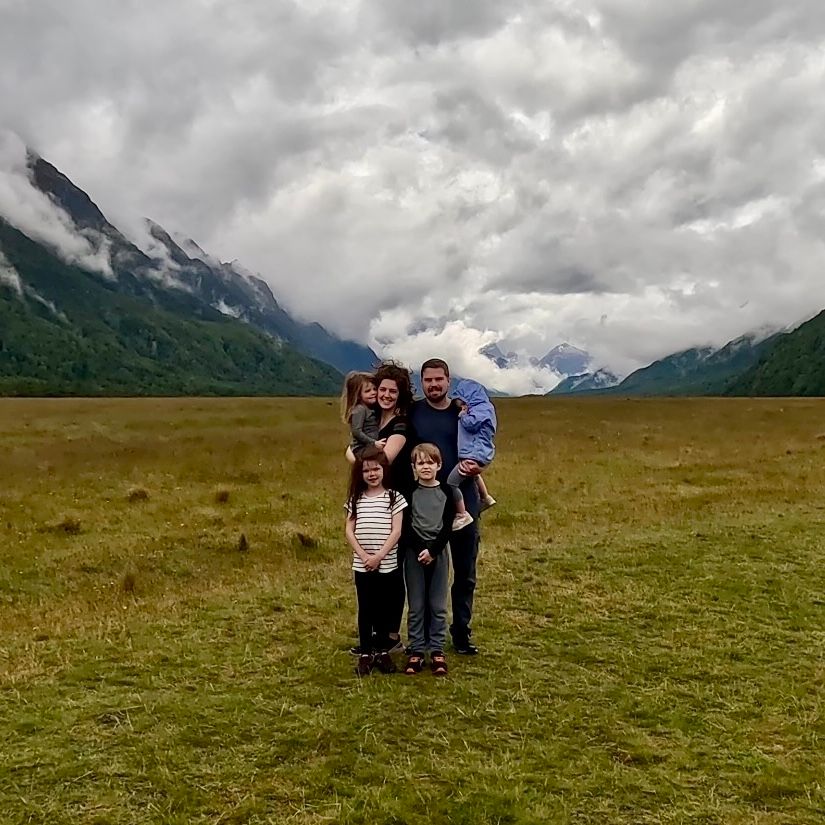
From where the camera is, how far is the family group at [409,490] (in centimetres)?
852

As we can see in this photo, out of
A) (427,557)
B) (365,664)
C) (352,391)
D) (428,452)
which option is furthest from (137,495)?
(428,452)

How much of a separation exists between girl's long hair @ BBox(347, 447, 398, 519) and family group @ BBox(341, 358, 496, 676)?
0.04ft

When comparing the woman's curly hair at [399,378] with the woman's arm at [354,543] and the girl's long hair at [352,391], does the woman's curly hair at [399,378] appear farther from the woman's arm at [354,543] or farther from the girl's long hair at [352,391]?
the woman's arm at [354,543]

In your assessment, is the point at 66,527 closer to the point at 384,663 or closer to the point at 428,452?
the point at 384,663

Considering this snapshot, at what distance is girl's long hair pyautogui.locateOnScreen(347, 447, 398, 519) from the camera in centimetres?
845

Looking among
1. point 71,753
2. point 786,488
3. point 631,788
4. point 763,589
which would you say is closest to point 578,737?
point 631,788

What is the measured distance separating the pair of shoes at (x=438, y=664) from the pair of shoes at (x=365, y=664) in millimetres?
745

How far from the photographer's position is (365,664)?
29.0 ft

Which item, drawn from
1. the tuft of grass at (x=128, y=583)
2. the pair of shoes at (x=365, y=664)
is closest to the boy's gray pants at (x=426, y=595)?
the pair of shoes at (x=365, y=664)

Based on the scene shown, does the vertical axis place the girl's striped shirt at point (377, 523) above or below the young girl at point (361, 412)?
below

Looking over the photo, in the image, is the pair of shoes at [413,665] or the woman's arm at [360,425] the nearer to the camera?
the woman's arm at [360,425]

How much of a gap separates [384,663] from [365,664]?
0.24 metres

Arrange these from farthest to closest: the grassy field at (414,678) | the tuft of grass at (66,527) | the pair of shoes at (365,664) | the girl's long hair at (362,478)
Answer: the tuft of grass at (66,527) → the pair of shoes at (365,664) → the girl's long hair at (362,478) → the grassy field at (414,678)

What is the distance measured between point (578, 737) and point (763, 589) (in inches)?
280
